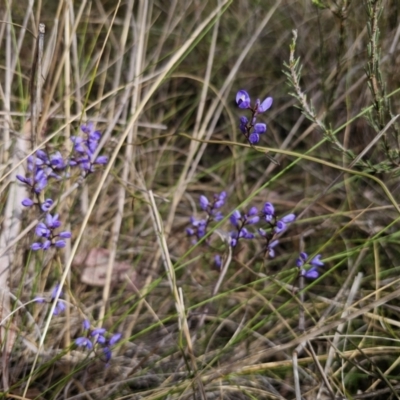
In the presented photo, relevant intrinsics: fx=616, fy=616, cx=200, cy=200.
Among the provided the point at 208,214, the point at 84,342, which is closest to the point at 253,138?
the point at 208,214

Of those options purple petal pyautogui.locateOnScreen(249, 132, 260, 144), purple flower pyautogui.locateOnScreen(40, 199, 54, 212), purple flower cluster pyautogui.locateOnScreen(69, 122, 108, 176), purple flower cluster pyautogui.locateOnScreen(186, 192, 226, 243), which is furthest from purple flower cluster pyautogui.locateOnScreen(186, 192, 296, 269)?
purple flower pyautogui.locateOnScreen(40, 199, 54, 212)

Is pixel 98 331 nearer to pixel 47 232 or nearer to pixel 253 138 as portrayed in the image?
pixel 47 232

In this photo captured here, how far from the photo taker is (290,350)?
1.64 m

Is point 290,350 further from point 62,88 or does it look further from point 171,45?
point 171,45

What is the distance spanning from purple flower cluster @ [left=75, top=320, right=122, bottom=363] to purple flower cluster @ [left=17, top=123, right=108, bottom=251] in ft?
0.72

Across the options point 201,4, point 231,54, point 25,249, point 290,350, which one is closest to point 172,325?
point 290,350

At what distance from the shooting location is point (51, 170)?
1611 mm

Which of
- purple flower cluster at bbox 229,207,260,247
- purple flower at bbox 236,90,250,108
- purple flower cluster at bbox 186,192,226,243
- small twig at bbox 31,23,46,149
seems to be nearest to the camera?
purple flower at bbox 236,90,250,108

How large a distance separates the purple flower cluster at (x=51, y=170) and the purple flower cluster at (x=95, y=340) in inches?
8.6

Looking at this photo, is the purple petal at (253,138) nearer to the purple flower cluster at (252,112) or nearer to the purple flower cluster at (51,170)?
the purple flower cluster at (252,112)

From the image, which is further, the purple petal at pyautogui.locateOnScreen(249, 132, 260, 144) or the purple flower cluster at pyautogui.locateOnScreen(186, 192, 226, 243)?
the purple flower cluster at pyautogui.locateOnScreen(186, 192, 226, 243)

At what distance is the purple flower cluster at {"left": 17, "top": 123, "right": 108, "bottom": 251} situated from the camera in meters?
1.47

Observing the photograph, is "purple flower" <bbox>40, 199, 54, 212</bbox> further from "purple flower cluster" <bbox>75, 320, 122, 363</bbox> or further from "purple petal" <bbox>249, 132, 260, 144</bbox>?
"purple petal" <bbox>249, 132, 260, 144</bbox>

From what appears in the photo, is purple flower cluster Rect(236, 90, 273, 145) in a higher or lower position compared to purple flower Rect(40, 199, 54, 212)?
higher
